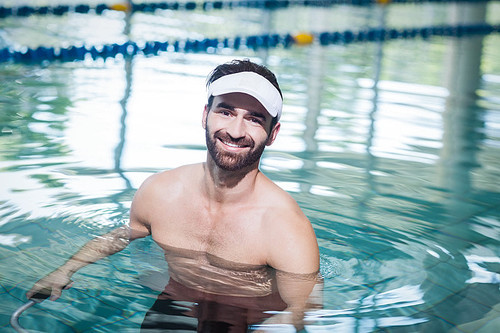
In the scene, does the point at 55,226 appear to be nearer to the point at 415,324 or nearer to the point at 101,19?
the point at 415,324

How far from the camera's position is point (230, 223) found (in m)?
2.74

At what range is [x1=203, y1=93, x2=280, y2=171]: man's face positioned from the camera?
2.52 m

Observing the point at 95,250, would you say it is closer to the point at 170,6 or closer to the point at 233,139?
the point at 233,139

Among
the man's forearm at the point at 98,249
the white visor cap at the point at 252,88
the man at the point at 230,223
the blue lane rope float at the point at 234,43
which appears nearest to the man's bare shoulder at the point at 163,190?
the man at the point at 230,223

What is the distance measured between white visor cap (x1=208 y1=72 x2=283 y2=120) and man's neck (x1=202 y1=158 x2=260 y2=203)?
10.1 inches

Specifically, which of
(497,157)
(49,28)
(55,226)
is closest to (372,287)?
(55,226)

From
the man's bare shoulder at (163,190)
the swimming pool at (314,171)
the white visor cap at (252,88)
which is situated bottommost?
the swimming pool at (314,171)

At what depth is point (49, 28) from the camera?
1030cm

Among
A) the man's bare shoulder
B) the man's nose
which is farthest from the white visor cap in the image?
the man's bare shoulder

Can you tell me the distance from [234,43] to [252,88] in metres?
7.54

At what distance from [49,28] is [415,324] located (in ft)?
29.0

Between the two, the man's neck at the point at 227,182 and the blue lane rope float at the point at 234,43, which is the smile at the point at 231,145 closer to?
the man's neck at the point at 227,182

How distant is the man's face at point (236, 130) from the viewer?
99.0 inches

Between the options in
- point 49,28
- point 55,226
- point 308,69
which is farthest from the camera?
point 49,28
